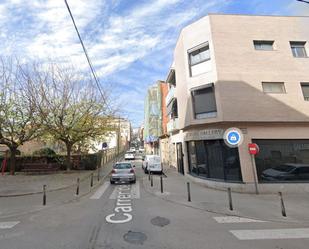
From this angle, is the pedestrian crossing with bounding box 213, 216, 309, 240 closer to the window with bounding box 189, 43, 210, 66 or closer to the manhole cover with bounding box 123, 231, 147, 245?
the manhole cover with bounding box 123, 231, 147, 245

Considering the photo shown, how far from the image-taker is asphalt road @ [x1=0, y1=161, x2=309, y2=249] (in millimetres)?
4941

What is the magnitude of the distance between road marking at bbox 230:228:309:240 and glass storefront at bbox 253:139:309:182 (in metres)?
5.81

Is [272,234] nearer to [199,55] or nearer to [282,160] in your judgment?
[282,160]

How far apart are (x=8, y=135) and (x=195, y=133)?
51.6 ft

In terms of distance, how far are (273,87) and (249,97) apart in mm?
1906

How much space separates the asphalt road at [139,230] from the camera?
195 inches

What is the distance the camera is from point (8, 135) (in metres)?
17.0

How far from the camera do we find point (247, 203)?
8812 mm

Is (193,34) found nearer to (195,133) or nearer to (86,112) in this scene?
(195,133)

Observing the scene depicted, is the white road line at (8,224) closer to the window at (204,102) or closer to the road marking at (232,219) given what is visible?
the road marking at (232,219)

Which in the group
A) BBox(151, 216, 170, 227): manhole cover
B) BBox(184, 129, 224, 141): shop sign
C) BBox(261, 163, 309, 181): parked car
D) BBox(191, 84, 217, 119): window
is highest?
BBox(191, 84, 217, 119): window

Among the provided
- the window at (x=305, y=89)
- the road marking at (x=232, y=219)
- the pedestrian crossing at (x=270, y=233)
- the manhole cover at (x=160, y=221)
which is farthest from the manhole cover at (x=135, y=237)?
the window at (x=305, y=89)

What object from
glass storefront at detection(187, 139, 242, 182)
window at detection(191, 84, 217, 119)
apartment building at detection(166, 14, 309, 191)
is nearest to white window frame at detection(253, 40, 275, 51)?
apartment building at detection(166, 14, 309, 191)

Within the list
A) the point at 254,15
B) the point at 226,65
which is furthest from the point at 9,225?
the point at 254,15
